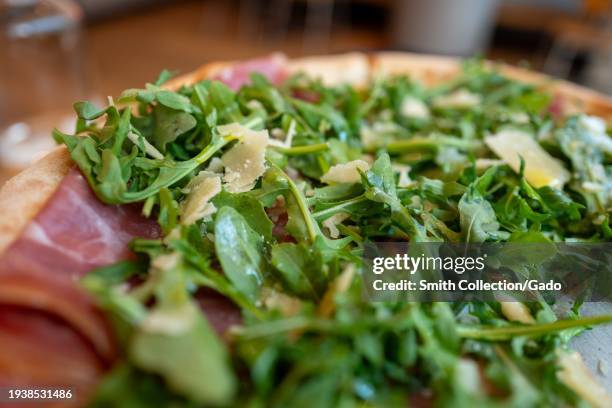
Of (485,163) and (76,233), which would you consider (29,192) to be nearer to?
(76,233)

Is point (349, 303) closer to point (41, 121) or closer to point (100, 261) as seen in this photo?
point (100, 261)

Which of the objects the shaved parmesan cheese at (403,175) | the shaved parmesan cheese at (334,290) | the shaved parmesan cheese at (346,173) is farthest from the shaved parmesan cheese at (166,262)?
the shaved parmesan cheese at (403,175)

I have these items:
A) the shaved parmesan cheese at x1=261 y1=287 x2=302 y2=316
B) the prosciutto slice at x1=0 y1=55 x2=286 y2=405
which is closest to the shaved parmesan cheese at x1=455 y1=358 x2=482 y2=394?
the shaved parmesan cheese at x1=261 y1=287 x2=302 y2=316

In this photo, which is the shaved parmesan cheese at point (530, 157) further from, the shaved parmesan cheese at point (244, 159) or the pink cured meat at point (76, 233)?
the pink cured meat at point (76, 233)

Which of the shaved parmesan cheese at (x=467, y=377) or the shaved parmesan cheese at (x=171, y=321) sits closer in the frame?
the shaved parmesan cheese at (x=171, y=321)

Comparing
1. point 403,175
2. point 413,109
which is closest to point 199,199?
point 403,175
